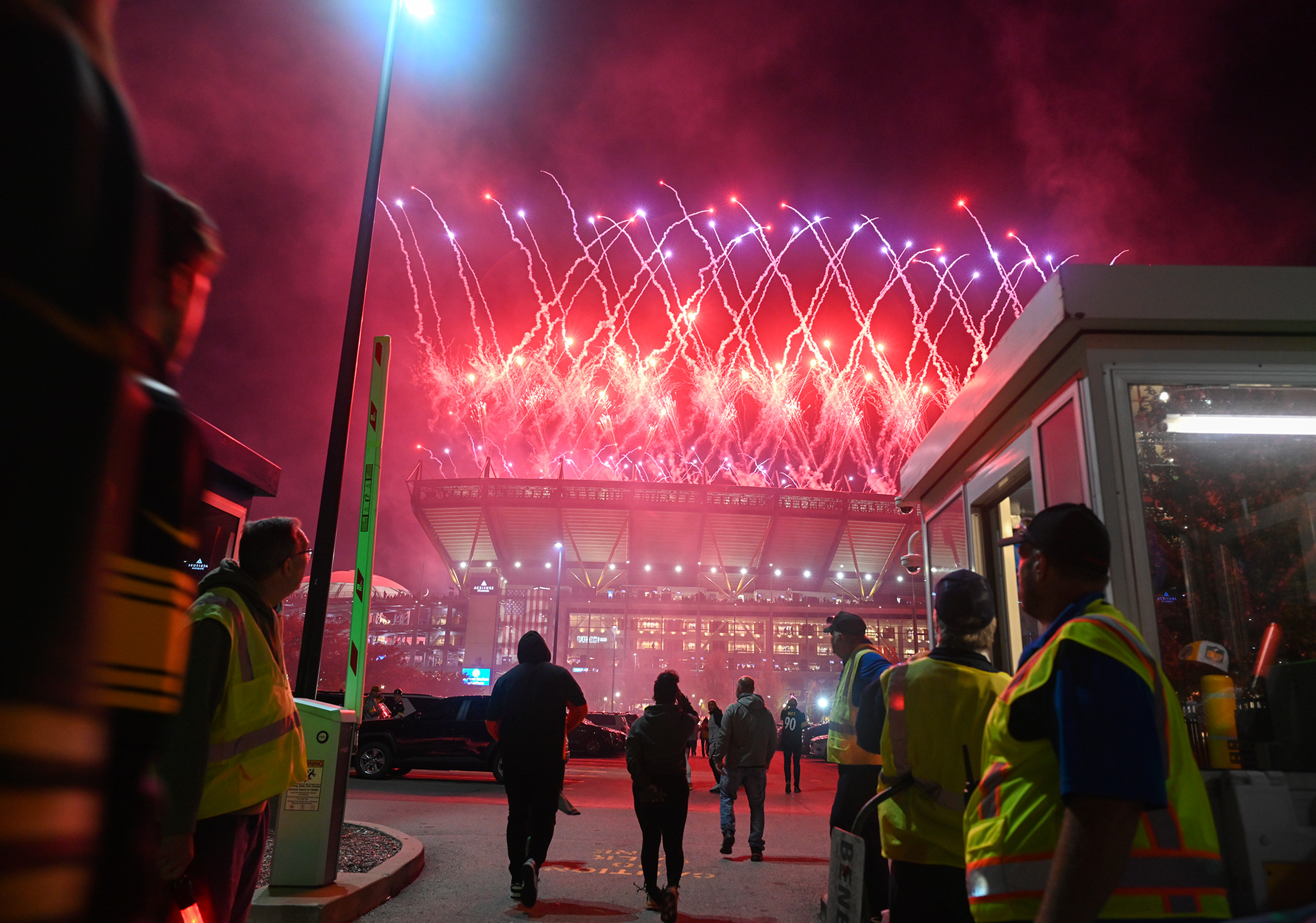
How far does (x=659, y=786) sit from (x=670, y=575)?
81936 mm

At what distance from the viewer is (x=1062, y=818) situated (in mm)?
1741

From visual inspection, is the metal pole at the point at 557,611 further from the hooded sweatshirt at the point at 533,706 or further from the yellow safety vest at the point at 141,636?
the yellow safety vest at the point at 141,636

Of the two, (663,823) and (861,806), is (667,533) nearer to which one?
(663,823)

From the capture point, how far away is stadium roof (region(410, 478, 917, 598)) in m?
78.4

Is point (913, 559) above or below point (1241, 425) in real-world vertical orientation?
above

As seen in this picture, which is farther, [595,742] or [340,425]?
[595,742]

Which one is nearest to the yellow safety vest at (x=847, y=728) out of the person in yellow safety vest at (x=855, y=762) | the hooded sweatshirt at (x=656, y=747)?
the person in yellow safety vest at (x=855, y=762)

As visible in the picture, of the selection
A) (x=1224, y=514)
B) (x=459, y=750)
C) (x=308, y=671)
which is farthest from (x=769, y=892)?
(x=459, y=750)

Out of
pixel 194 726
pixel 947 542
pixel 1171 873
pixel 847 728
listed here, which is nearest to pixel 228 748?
pixel 194 726

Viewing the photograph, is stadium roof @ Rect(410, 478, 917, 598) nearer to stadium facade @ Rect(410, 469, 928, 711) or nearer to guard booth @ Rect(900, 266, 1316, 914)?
stadium facade @ Rect(410, 469, 928, 711)

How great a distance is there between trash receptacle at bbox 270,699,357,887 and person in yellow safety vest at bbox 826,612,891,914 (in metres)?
3.13

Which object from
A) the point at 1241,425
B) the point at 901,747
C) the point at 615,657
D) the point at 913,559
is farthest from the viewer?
the point at 615,657

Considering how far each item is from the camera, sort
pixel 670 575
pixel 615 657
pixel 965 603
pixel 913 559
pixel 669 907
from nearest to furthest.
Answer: pixel 965 603 → pixel 669 907 → pixel 913 559 → pixel 615 657 → pixel 670 575

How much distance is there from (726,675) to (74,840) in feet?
275
